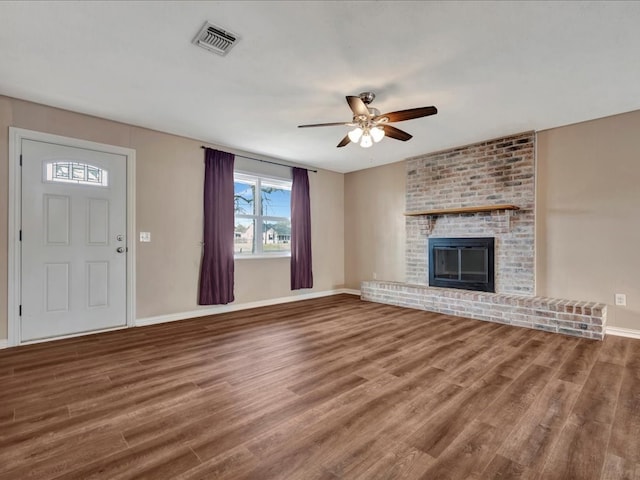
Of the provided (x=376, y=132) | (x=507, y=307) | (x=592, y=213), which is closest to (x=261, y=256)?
(x=376, y=132)

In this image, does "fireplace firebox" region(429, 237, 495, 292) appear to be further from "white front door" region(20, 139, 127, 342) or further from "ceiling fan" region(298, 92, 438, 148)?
"white front door" region(20, 139, 127, 342)

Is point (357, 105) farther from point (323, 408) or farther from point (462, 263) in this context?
point (462, 263)

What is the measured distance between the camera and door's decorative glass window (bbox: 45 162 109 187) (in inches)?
136

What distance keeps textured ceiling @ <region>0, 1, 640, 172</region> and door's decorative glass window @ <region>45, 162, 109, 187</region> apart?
63 cm

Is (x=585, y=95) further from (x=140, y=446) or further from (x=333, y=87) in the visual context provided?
(x=140, y=446)

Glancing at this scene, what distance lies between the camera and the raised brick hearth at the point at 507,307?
11.2 feet

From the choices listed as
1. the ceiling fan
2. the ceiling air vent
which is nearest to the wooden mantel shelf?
the ceiling fan

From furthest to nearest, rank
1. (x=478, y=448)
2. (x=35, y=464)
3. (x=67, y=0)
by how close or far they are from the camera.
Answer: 1. (x=67, y=0)
2. (x=478, y=448)
3. (x=35, y=464)

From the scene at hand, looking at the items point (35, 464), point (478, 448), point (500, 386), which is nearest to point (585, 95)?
point (500, 386)

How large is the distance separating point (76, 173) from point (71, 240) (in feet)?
2.54

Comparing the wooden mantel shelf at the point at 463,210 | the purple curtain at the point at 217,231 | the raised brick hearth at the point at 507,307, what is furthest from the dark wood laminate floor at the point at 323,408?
the wooden mantel shelf at the point at 463,210

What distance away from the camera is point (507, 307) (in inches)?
157

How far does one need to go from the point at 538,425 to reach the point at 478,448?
1.59 ft

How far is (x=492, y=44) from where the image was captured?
2.31 meters
